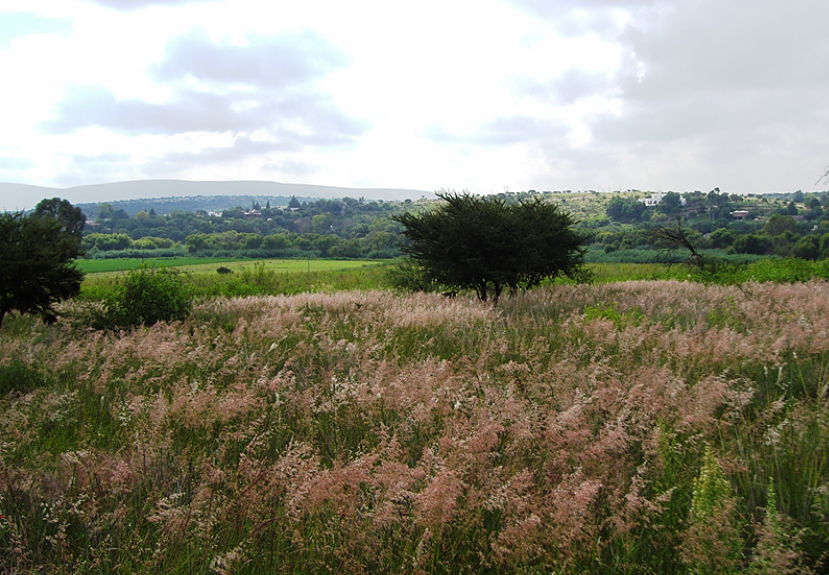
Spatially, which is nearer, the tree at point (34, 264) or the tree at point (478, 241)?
the tree at point (34, 264)

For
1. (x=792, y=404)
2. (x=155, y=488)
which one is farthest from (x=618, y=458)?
(x=155, y=488)

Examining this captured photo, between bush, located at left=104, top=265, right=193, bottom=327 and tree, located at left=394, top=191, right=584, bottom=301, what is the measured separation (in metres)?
6.07

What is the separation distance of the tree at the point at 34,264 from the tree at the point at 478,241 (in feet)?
25.9

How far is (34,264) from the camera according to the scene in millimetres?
8867

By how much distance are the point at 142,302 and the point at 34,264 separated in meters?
3.41

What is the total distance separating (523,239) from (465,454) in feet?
37.7

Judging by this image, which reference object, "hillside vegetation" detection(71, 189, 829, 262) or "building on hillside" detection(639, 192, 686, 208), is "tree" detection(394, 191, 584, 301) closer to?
"hillside vegetation" detection(71, 189, 829, 262)

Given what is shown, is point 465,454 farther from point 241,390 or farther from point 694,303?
point 694,303

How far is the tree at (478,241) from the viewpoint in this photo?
550 inches

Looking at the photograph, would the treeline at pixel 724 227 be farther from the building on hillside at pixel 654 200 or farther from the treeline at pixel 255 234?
the treeline at pixel 255 234

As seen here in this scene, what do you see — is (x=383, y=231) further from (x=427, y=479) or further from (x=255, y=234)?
(x=427, y=479)

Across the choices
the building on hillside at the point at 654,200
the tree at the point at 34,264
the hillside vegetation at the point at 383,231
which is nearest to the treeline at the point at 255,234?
the hillside vegetation at the point at 383,231

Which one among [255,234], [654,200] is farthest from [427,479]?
[654,200]

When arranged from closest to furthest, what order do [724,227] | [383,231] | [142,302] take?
[142,302] < [724,227] < [383,231]
